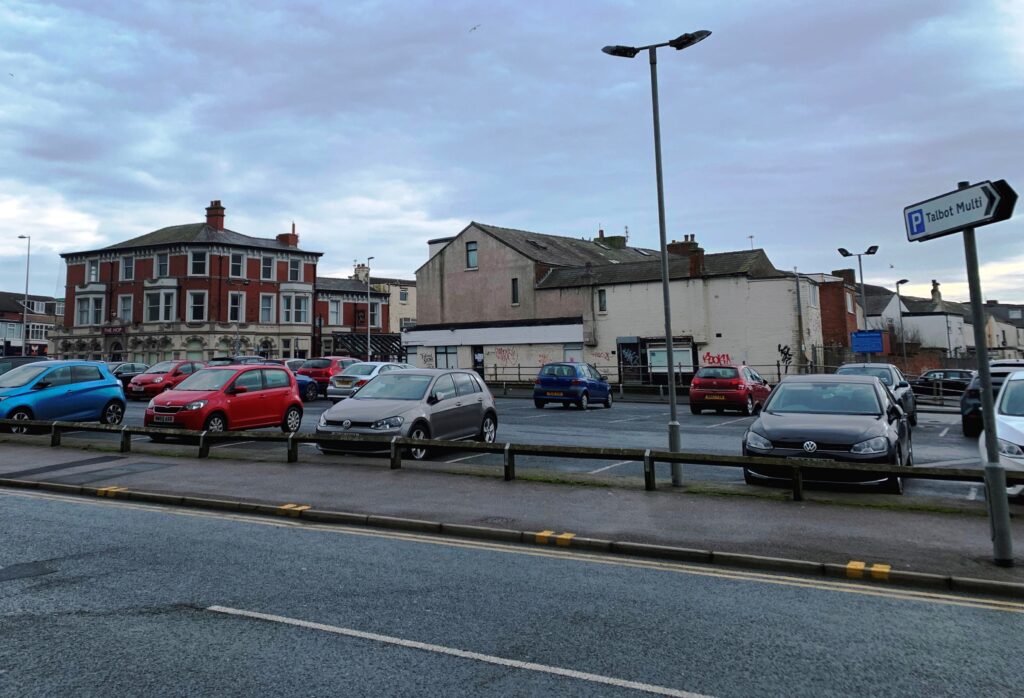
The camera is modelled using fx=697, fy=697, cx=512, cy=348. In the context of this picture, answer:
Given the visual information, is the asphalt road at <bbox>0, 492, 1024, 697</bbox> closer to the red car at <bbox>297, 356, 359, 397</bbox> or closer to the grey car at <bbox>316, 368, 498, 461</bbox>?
the grey car at <bbox>316, 368, 498, 461</bbox>

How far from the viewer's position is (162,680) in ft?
13.2

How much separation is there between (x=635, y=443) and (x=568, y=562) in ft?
29.7

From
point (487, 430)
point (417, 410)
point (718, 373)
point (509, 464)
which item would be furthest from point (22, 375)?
point (718, 373)

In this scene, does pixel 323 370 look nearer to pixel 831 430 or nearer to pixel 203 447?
pixel 203 447

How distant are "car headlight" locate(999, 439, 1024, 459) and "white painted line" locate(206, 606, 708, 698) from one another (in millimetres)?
6955

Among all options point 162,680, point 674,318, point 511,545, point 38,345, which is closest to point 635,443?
point 511,545

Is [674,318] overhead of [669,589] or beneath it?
overhead

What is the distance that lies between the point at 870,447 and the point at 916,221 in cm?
361

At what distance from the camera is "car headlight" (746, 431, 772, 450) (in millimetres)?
9625

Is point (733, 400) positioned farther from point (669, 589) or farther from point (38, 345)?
point (38, 345)

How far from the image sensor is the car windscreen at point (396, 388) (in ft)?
43.4

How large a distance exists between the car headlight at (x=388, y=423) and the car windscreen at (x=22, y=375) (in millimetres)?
9735

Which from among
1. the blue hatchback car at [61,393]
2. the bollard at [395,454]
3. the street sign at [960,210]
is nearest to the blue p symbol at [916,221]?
the street sign at [960,210]

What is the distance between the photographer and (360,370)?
2578cm
